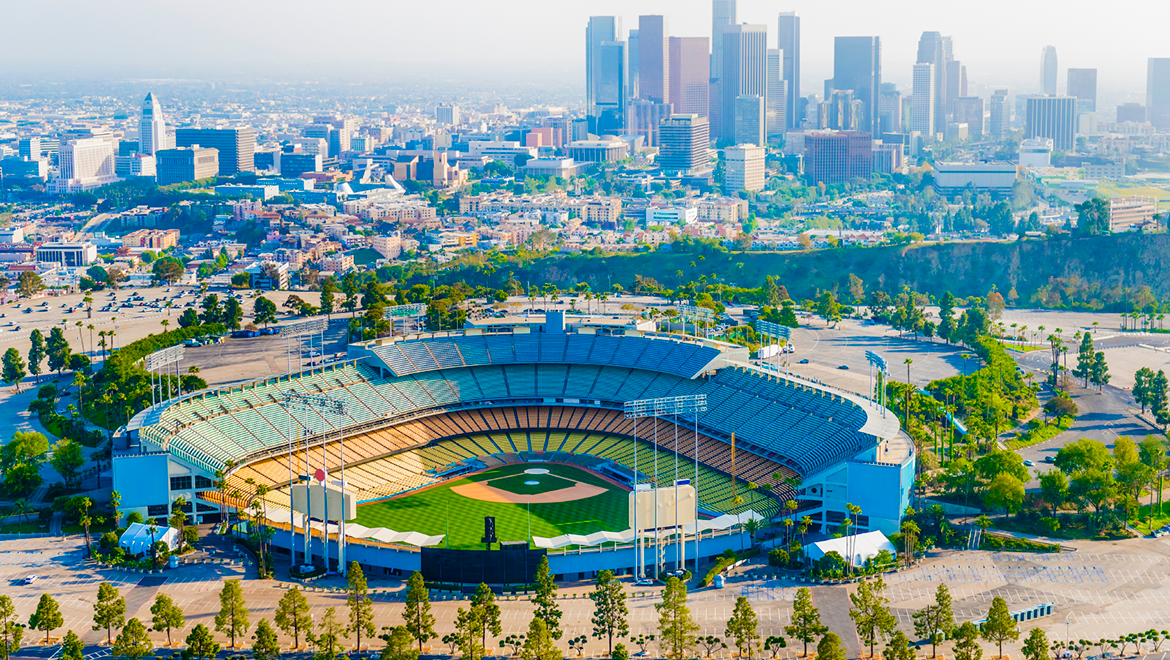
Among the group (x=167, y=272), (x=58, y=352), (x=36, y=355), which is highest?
(x=167, y=272)

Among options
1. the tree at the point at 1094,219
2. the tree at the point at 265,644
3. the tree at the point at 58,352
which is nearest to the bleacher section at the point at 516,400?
the tree at the point at 265,644

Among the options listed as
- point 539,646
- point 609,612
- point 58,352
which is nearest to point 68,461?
point 58,352

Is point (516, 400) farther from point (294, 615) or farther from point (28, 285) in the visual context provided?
point (28, 285)

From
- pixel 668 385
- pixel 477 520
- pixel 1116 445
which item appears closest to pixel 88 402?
pixel 477 520

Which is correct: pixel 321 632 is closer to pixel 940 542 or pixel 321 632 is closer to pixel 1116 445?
pixel 940 542

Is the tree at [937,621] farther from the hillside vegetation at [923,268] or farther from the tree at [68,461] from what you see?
the hillside vegetation at [923,268]

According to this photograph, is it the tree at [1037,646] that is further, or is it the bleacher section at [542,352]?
the bleacher section at [542,352]

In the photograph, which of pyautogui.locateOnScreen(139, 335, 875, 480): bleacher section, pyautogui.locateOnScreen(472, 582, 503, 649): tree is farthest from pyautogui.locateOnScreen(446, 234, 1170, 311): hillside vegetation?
pyautogui.locateOnScreen(472, 582, 503, 649): tree

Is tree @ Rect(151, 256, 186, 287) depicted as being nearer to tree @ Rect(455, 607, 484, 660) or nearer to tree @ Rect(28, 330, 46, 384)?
tree @ Rect(28, 330, 46, 384)

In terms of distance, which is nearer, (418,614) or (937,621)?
(937,621)
